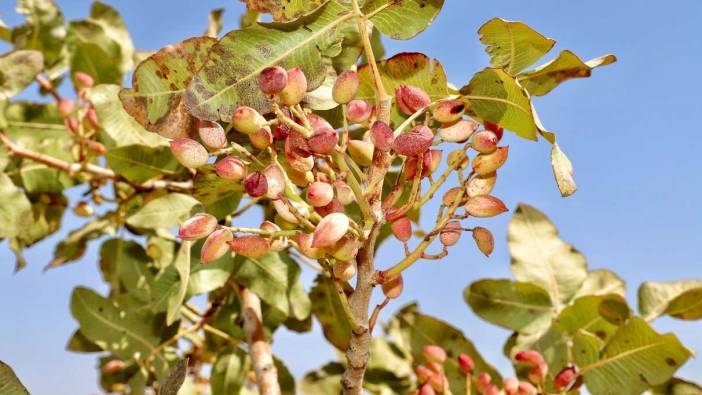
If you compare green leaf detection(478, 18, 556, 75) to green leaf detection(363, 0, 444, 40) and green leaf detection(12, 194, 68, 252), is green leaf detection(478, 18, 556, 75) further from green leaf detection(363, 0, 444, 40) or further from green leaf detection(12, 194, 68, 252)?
green leaf detection(12, 194, 68, 252)

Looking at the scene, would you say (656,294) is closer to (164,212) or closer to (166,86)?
(164,212)

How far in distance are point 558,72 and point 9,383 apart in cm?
63

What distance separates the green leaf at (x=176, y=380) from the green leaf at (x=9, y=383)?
0.41 ft

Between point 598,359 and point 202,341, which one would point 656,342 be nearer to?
point 598,359

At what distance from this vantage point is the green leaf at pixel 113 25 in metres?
2.04

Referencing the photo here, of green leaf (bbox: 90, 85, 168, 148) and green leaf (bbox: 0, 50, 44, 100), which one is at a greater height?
green leaf (bbox: 0, 50, 44, 100)

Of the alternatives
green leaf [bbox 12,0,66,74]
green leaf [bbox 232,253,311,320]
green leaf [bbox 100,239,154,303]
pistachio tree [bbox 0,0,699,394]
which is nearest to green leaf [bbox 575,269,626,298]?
pistachio tree [bbox 0,0,699,394]

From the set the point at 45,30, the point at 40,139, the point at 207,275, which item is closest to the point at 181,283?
the point at 207,275

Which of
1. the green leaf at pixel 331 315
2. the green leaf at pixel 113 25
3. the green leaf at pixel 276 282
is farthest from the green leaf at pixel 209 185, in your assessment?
the green leaf at pixel 113 25

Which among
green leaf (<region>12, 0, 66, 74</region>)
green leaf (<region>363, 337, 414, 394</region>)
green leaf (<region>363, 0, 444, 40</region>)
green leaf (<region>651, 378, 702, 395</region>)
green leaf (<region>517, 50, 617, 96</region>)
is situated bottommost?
green leaf (<region>363, 337, 414, 394</region>)

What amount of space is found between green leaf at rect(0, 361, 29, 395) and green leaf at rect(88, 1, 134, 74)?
1492 millimetres

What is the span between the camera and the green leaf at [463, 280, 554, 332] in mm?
1389

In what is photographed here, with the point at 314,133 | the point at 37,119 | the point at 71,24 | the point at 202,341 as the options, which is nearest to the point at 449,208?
the point at 314,133

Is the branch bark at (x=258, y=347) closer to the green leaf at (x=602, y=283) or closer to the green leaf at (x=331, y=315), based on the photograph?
the green leaf at (x=331, y=315)
